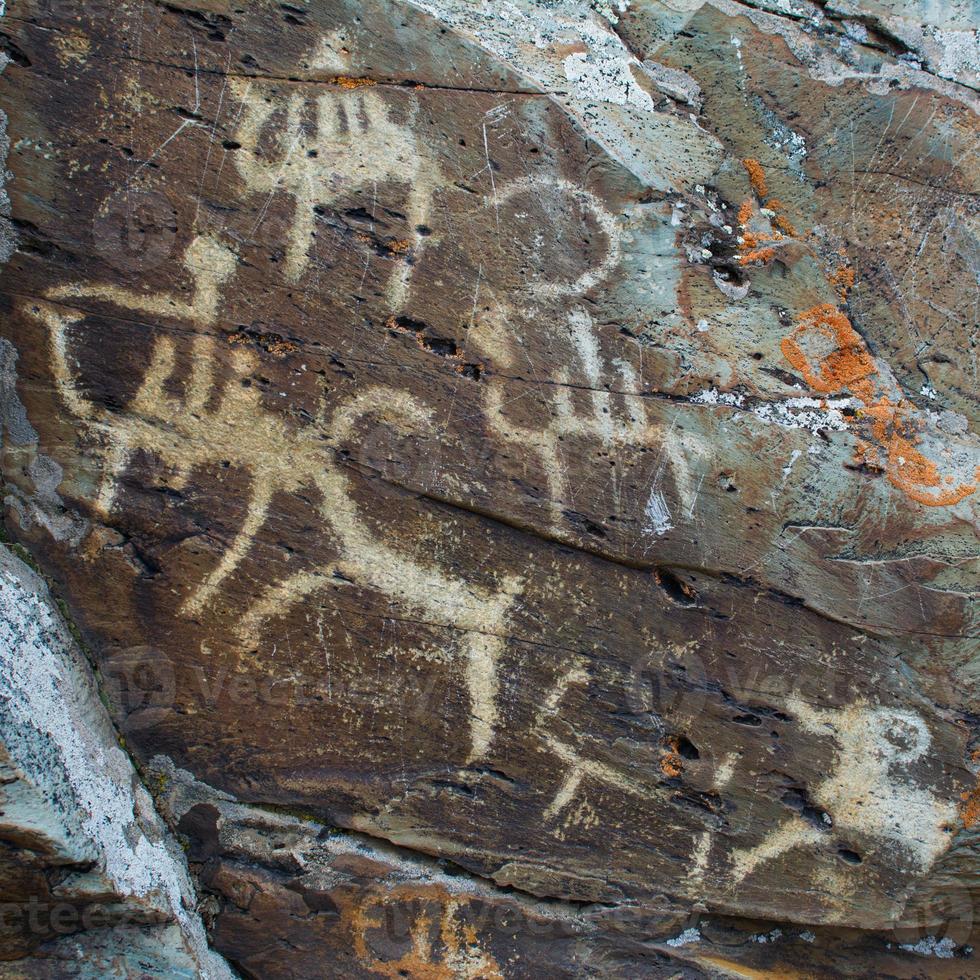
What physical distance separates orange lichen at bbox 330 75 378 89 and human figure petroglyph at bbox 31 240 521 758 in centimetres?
74

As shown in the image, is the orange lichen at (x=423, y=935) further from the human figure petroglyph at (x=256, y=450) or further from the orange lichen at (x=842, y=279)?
the orange lichen at (x=842, y=279)

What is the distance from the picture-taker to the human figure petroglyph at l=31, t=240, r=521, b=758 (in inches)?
109

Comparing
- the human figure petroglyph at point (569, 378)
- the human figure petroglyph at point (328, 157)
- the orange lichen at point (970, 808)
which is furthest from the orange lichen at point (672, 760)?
the human figure petroglyph at point (328, 157)

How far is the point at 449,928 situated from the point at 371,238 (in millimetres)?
2802

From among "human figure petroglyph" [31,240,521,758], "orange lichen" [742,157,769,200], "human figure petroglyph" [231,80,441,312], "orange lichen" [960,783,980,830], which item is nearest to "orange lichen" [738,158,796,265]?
"orange lichen" [742,157,769,200]

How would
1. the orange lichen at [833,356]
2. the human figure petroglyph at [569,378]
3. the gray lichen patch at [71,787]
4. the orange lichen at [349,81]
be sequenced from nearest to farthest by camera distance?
the gray lichen patch at [71,787] < the orange lichen at [349,81] < the human figure petroglyph at [569,378] < the orange lichen at [833,356]

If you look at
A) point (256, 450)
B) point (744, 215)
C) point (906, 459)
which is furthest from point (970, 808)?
point (256, 450)

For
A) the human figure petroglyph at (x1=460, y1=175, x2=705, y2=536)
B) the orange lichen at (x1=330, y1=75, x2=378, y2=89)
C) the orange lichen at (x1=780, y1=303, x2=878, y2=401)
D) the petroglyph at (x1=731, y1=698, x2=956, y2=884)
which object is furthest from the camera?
the petroglyph at (x1=731, y1=698, x2=956, y2=884)

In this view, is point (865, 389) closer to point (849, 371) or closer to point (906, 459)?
point (849, 371)

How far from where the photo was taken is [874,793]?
3227mm

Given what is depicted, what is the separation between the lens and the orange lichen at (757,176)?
10.0ft

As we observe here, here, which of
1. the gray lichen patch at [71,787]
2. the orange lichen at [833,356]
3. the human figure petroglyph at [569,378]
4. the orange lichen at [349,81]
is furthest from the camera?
the orange lichen at [833,356]

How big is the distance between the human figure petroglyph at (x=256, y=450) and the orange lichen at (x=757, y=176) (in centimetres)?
154

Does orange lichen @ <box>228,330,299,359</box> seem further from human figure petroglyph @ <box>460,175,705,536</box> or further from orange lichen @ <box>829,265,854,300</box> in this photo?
orange lichen @ <box>829,265,854,300</box>
